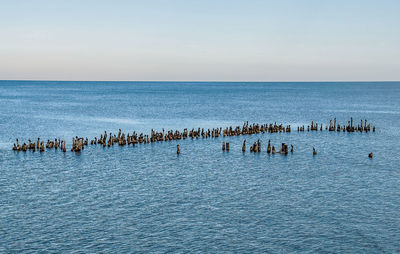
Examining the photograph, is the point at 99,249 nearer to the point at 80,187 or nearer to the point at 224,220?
the point at 224,220

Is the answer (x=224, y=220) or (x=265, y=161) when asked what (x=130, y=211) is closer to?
(x=224, y=220)

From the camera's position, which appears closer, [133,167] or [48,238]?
[48,238]

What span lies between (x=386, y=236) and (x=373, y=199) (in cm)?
933

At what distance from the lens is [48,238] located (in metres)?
31.0

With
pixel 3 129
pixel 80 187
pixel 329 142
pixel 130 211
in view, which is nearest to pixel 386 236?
pixel 130 211

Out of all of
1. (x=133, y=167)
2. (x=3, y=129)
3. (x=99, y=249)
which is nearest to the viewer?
(x=99, y=249)

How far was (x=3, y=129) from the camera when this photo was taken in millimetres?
91312

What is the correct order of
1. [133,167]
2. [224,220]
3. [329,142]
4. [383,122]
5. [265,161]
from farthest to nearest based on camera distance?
[383,122]
[329,142]
[265,161]
[133,167]
[224,220]

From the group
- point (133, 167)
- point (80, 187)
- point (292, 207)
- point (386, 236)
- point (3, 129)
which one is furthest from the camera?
point (3, 129)

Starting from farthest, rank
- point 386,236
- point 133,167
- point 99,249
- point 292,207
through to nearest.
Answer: point 133,167, point 292,207, point 386,236, point 99,249

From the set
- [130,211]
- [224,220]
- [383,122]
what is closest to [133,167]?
[130,211]

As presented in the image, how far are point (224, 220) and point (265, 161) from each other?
24553 millimetres

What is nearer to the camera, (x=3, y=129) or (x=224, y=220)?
(x=224, y=220)

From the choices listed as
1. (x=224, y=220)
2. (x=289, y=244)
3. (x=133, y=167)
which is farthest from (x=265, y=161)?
(x=289, y=244)
